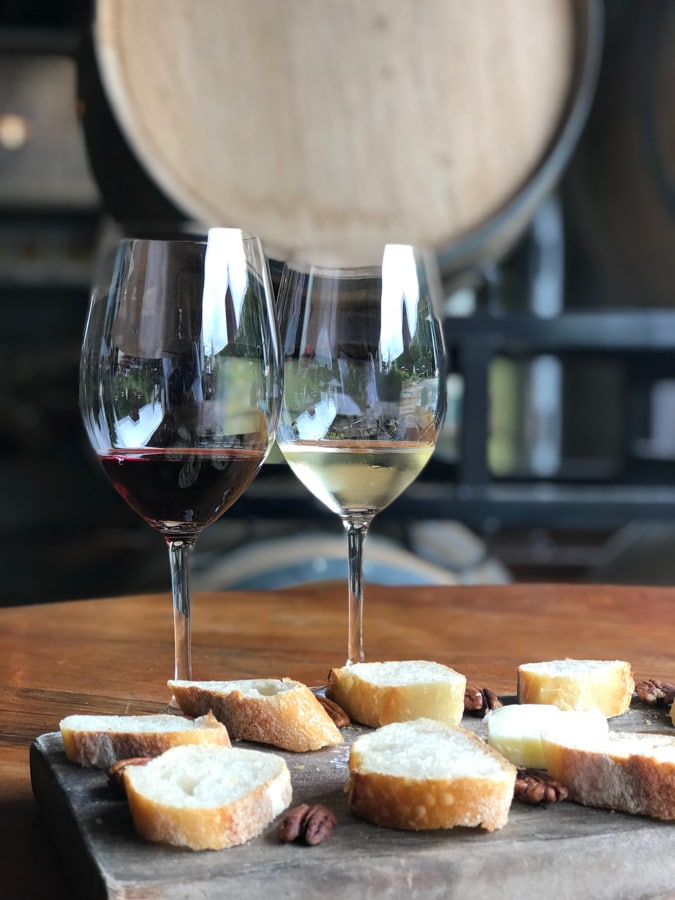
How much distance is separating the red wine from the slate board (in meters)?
0.21

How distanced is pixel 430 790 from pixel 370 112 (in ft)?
4.20

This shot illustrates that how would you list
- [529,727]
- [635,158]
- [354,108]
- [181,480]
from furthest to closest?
1. [635,158]
2. [354,108]
3. [181,480]
4. [529,727]

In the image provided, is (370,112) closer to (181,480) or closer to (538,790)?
(181,480)

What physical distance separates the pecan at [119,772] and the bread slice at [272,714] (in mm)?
72

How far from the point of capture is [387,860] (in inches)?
14.0

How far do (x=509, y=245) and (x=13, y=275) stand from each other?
7.95 ft

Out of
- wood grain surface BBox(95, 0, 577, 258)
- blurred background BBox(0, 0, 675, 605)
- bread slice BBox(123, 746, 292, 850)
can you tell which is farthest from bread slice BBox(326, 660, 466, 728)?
wood grain surface BBox(95, 0, 577, 258)

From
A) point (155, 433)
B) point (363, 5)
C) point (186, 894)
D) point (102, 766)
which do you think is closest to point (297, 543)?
point (363, 5)

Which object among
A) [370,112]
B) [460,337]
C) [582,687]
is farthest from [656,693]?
[370,112]

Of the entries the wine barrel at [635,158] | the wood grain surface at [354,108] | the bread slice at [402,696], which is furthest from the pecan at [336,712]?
the wine barrel at [635,158]

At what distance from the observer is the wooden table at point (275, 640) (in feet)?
2.04

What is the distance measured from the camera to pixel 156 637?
0.83 meters

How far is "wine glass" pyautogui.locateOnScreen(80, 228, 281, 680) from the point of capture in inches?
22.1

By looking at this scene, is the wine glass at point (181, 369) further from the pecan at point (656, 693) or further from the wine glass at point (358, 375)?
the pecan at point (656, 693)
